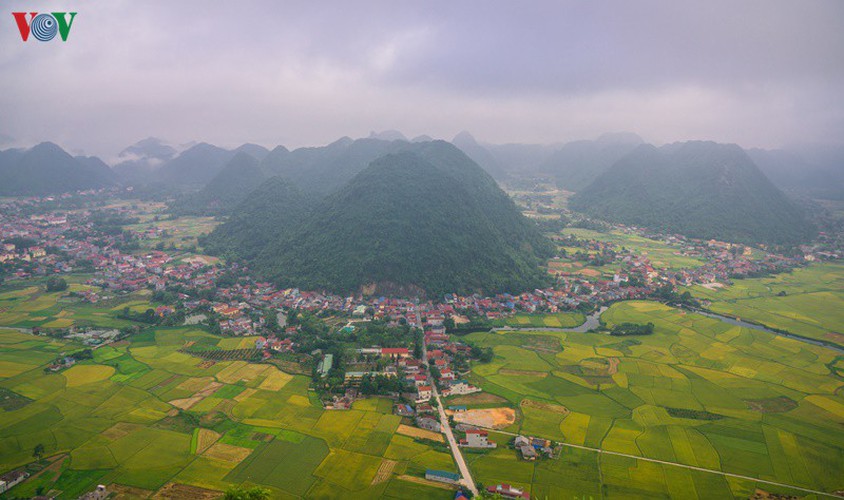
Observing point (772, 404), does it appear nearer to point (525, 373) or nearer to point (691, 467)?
point (691, 467)

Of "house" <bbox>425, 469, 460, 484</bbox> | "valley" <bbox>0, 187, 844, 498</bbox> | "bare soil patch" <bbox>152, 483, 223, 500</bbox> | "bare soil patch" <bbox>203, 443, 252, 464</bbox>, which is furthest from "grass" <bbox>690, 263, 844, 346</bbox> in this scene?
"bare soil patch" <bbox>152, 483, 223, 500</bbox>

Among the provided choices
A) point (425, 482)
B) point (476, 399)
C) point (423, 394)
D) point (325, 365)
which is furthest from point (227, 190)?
point (425, 482)

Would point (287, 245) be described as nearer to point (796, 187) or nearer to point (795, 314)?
point (795, 314)

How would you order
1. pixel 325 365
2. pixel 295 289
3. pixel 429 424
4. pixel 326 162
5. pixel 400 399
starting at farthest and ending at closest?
pixel 326 162
pixel 295 289
pixel 325 365
pixel 400 399
pixel 429 424

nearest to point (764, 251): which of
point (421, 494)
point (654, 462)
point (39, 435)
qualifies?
point (654, 462)

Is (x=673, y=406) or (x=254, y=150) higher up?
(x=254, y=150)

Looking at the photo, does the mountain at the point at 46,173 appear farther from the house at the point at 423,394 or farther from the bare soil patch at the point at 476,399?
the bare soil patch at the point at 476,399
